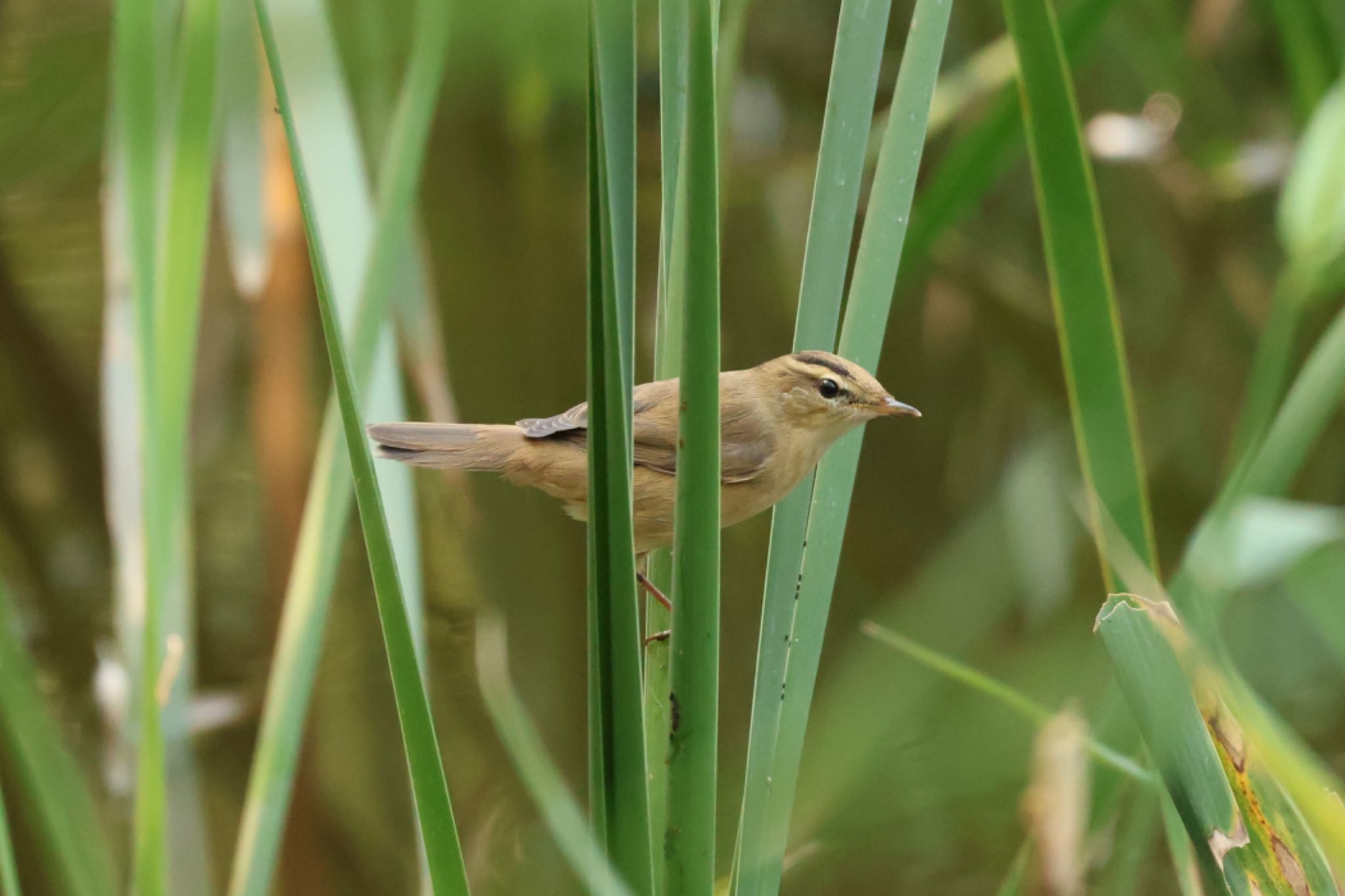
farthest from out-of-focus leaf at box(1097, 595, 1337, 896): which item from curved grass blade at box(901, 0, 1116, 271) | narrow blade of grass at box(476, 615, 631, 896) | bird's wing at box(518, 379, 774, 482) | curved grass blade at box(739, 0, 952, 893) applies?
curved grass blade at box(901, 0, 1116, 271)

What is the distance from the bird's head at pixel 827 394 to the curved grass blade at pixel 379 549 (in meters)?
0.58

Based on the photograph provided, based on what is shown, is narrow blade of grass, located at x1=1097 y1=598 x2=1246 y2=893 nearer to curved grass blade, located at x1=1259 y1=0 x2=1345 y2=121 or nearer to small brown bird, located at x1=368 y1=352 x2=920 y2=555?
small brown bird, located at x1=368 y1=352 x2=920 y2=555

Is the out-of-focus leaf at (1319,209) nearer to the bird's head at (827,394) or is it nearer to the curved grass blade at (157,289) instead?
the bird's head at (827,394)

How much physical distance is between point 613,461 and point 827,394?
0.80m

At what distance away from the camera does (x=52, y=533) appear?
324 cm

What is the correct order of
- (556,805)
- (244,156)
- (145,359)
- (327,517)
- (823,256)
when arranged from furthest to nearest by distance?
(244,156), (327,517), (145,359), (823,256), (556,805)

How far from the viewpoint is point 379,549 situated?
0.93 metres

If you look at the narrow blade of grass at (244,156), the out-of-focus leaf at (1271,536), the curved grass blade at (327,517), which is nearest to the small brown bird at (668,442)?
the curved grass blade at (327,517)

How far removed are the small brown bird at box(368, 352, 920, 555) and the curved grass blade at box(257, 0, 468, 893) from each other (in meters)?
0.66

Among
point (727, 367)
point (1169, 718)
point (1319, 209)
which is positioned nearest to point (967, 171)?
point (1319, 209)

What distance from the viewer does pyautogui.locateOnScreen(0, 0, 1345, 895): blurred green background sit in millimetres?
2639

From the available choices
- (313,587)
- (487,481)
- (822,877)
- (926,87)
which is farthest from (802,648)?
(487,481)

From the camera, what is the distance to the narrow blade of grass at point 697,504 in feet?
2.75

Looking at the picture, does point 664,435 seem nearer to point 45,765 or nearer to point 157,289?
point 157,289
